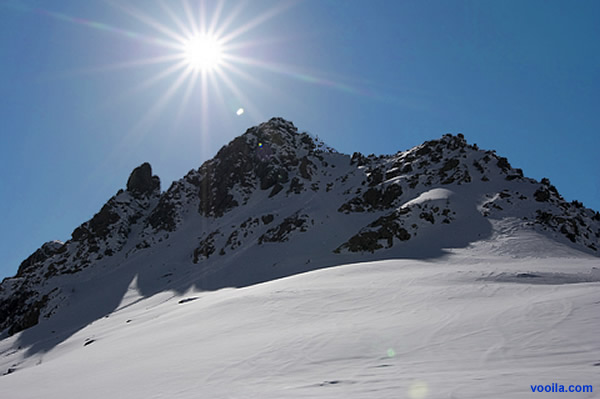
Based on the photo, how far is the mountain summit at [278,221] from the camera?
1299 inches

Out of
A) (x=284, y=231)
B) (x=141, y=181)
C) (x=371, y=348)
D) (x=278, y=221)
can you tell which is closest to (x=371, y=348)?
(x=371, y=348)

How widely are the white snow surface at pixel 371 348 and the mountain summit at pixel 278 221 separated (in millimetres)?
15316

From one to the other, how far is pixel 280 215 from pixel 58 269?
47.9 metres

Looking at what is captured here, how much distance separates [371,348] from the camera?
754 centimetres

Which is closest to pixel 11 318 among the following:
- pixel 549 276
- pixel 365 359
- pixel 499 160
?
pixel 365 359

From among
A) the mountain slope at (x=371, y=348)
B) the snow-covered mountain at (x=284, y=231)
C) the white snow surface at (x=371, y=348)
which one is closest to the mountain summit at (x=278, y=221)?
the snow-covered mountain at (x=284, y=231)

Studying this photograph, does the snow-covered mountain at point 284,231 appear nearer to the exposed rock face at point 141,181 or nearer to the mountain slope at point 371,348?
the exposed rock face at point 141,181

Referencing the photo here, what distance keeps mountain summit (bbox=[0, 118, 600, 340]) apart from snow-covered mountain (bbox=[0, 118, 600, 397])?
0.25m

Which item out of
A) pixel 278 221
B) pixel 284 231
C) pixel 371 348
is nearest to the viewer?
pixel 371 348

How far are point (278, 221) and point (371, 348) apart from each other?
43.6 meters

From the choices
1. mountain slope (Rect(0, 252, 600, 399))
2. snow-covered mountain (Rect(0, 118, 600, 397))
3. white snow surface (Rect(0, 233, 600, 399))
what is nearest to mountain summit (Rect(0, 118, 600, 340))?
snow-covered mountain (Rect(0, 118, 600, 397))

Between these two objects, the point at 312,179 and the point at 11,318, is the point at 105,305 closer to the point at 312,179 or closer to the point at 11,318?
the point at 11,318

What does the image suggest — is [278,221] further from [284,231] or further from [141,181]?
[141,181]

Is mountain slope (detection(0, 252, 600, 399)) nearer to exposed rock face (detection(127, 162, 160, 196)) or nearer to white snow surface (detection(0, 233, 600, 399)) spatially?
white snow surface (detection(0, 233, 600, 399))
